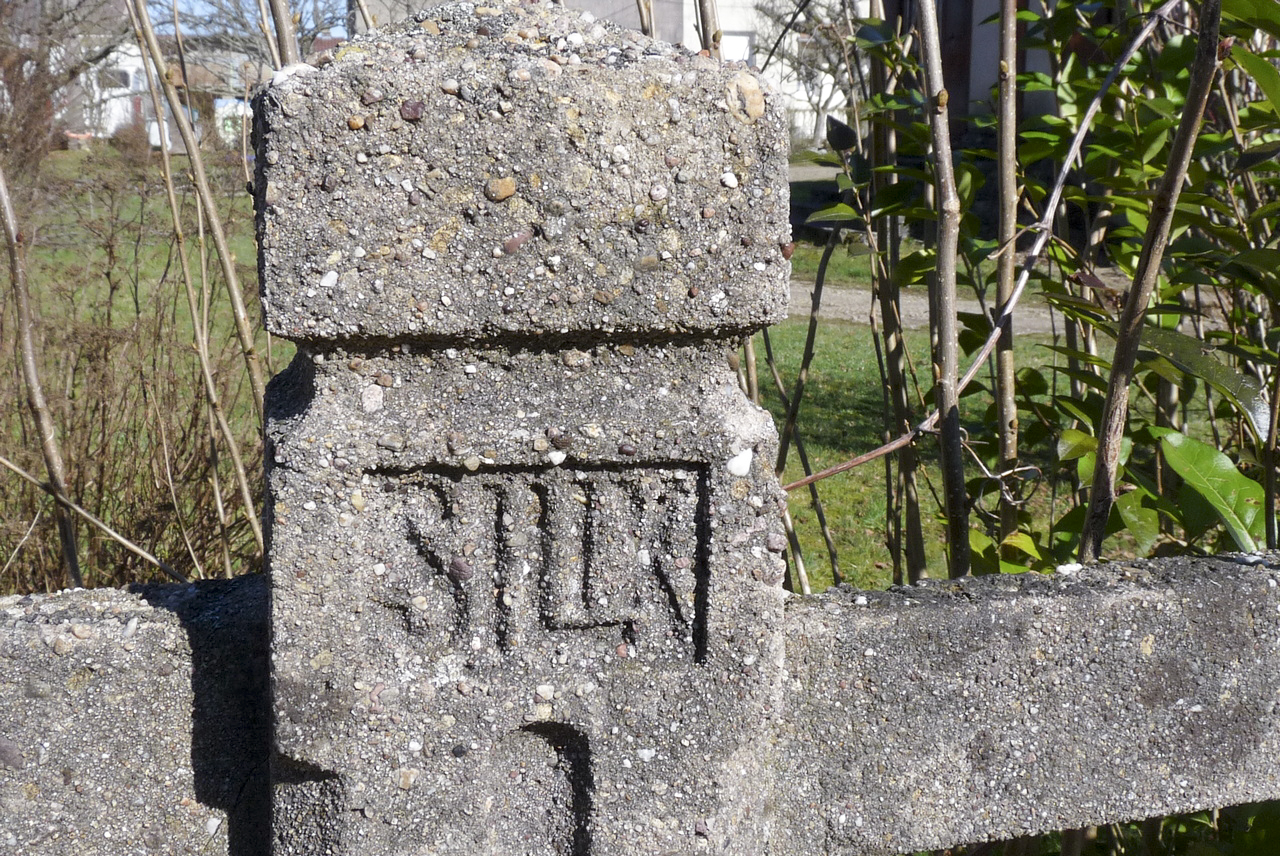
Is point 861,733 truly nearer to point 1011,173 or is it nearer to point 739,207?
point 739,207

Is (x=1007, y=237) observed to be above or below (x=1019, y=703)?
above

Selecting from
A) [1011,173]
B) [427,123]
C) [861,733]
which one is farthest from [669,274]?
[1011,173]

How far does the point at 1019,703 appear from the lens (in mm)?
1341

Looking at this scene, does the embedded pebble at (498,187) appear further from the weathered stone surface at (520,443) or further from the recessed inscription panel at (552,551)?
the recessed inscription panel at (552,551)

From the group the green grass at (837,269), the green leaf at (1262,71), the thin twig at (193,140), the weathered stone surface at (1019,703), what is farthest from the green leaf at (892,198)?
the green grass at (837,269)

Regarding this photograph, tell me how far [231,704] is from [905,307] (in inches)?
343

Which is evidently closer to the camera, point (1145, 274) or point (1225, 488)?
point (1145, 274)

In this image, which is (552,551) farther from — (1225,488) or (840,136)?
(840,136)

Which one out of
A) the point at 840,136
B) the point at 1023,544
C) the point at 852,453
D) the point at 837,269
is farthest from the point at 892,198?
the point at 837,269

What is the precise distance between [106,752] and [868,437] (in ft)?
16.4

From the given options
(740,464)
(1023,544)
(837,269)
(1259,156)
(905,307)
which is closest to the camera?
(740,464)

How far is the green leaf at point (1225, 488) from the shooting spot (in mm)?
1462

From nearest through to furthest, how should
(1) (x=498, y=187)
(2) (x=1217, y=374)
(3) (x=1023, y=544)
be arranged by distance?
(1) (x=498, y=187) → (2) (x=1217, y=374) → (3) (x=1023, y=544)

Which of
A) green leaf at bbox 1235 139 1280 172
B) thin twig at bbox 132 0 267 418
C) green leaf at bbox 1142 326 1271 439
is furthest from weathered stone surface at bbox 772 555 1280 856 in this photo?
thin twig at bbox 132 0 267 418
